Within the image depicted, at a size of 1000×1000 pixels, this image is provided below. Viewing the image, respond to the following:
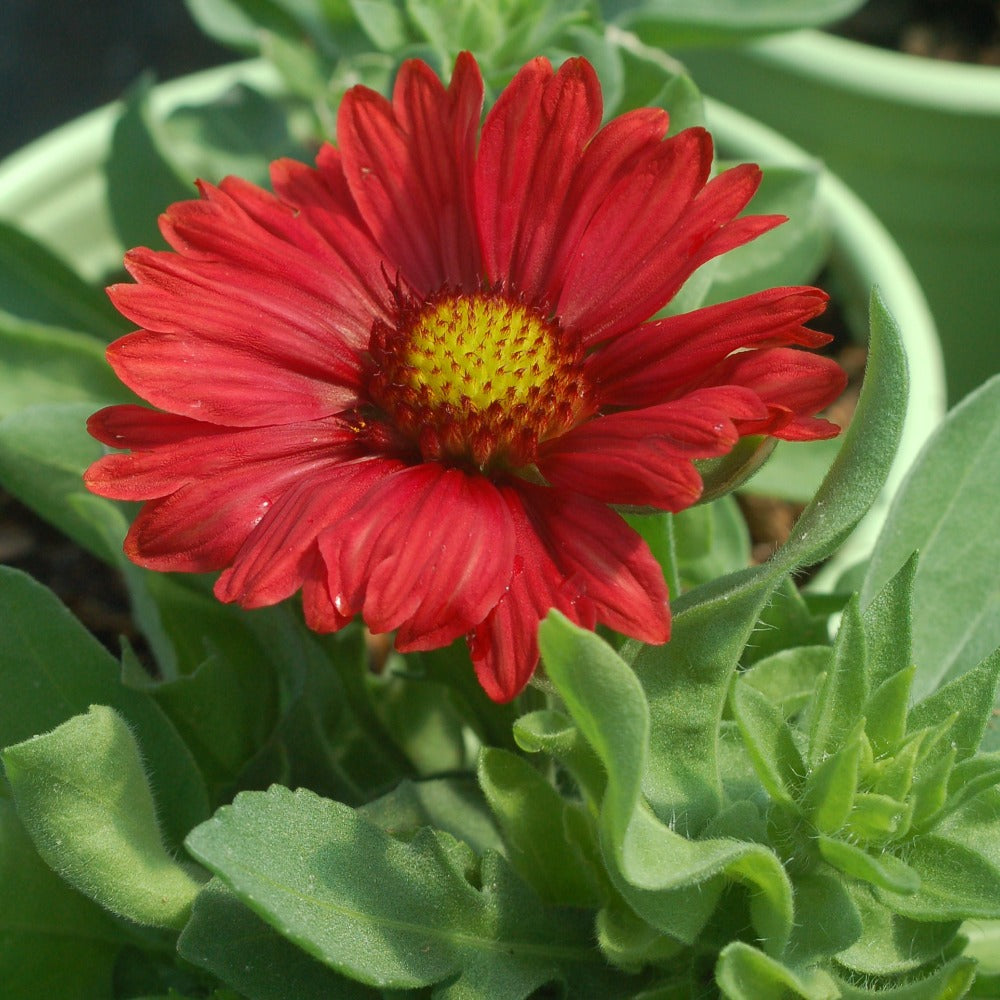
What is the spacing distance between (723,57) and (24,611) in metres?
1.13

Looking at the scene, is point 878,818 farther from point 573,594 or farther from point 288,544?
point 288,544

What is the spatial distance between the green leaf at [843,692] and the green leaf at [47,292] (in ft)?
2.26

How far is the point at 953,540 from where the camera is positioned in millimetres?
720

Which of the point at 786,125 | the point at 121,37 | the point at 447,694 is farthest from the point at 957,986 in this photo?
the point at 121,37

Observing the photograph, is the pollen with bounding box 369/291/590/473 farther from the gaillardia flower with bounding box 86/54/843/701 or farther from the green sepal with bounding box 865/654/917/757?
the green sepal with bounding box 865/654/917/757

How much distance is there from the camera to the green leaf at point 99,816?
0.55 meters

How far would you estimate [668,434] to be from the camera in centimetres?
52

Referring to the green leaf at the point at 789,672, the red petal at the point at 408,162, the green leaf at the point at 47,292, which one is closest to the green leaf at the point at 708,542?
the green leaf at the point at 789,672

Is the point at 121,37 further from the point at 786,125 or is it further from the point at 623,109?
the point at 623,109

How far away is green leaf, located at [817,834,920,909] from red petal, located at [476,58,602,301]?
310mm

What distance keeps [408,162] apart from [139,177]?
411 millimetres

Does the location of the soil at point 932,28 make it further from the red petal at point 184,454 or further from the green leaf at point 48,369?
the red petal at point 184,454

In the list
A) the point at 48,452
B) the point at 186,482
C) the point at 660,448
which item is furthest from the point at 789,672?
the point at 48,452

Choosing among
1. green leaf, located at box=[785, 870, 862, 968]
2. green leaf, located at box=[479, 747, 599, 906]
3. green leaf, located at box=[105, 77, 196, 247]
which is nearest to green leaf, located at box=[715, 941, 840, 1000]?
green leaf, located at box=[785, 870, 862, 968]
